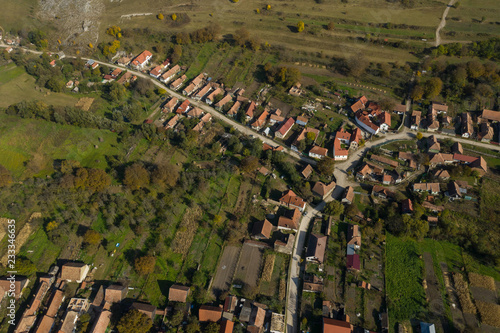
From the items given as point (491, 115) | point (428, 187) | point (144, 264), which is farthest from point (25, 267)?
point (491, 115)

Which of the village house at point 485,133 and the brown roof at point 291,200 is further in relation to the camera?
the village house at point 485,133

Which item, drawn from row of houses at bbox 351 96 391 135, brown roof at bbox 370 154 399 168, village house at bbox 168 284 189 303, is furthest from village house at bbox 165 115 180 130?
brown roof at bbox 370 154 399 168

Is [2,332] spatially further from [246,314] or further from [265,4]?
[265,4]

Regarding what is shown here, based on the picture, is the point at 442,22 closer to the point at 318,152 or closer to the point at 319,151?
the point at 319,151

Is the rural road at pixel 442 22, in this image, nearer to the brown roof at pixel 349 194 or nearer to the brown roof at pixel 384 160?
the brown roof at pixel 384 160

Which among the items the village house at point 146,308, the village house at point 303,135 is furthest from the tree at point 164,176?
the village house at point 303,135

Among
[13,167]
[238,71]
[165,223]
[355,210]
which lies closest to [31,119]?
[13,167]
